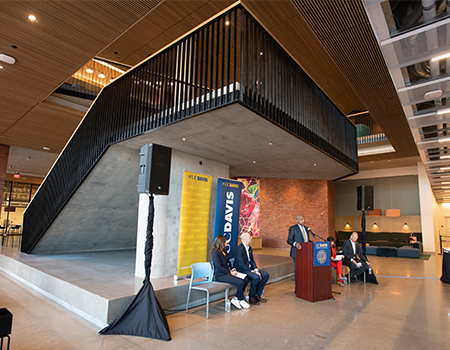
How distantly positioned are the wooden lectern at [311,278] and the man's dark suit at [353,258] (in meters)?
1.85

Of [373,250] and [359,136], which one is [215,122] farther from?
[373,250]

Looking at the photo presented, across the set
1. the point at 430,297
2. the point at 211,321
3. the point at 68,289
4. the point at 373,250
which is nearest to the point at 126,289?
the point at 68,289

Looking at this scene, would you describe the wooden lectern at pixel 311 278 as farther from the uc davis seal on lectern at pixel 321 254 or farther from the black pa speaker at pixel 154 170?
the black pa speaker at pixel 154 170

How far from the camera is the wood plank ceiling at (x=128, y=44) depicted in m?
4.28

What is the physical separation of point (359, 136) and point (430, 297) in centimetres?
913

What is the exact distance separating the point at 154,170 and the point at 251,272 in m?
2.71

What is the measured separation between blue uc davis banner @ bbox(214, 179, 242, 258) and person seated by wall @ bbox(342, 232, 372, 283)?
120 inches

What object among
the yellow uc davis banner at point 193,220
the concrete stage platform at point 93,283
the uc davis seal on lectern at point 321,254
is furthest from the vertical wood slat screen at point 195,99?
the uc davis seal on lectern at point 321,254

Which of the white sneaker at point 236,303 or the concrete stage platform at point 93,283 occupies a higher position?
the concrete stage platform at point 93,283

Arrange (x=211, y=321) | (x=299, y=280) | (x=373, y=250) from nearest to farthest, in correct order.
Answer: (x=211, y=321), (x=299, y=280), (x=373, y=250)

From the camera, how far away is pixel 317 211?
13.9 meters

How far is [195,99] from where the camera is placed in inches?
174

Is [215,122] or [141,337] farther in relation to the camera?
[215,122]

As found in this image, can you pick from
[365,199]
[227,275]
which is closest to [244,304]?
[227,275]
